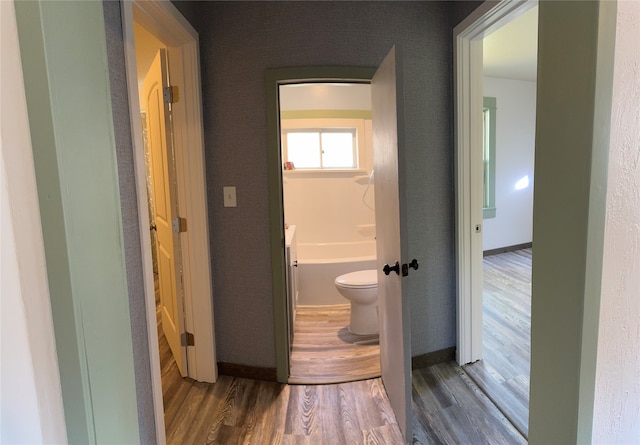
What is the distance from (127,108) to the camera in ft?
4.01

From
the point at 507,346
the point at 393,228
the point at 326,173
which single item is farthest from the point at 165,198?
the point at 507,346

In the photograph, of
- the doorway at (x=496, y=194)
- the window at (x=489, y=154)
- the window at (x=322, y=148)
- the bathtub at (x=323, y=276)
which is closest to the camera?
the doorway at (x=496, y=194)

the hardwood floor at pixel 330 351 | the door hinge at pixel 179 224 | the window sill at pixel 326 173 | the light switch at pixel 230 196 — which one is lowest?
the hardwood floor at pixel 330 351

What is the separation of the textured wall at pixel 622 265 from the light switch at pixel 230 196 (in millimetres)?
1742

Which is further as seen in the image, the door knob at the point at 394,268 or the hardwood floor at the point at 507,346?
the hardwood floor at the point at 507,346

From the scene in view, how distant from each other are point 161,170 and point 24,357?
5.46 ft

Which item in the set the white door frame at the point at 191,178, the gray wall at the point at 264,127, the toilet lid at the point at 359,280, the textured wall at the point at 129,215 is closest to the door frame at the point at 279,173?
the gray wall at the point at 264,127

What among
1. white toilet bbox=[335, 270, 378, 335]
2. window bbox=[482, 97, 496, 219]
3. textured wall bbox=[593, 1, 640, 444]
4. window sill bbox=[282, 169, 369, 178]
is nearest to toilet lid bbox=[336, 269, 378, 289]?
white toilet bbox=[335, 270, 378, 335]

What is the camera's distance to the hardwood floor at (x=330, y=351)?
211 centimetres

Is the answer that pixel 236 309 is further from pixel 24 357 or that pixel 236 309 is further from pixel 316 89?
pixel 316 89

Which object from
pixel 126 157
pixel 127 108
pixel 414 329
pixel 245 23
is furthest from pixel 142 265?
pixel 414 329

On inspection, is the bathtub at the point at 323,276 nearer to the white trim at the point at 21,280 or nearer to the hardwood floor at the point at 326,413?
the hardwood floor at the point at 326,413

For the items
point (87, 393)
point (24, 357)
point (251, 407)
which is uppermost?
point (24, 357)

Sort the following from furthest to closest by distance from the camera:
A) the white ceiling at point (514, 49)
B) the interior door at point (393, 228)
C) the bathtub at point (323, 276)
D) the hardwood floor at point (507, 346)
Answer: the bathtub at point (323, 276) → the white ceiling at point (514, 49) → the hardwood floor at point (507, 346) → the interior door at point (393, 228)
